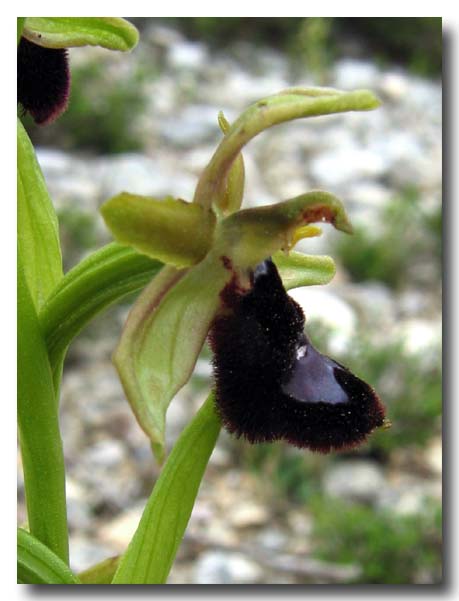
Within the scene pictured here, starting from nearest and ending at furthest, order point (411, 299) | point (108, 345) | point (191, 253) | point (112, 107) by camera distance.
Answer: point (191, 253), point (108, 345), point (411, 299), point (112, 107)

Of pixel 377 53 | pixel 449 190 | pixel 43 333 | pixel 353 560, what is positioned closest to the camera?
pixel 43 333

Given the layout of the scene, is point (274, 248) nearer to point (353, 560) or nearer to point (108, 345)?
point (353, 560)

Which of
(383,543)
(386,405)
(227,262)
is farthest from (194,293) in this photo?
(386,405)

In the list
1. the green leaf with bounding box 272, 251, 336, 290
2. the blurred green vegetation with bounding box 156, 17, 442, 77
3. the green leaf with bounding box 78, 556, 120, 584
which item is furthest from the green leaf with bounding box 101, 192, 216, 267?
the blurred green vegetation with bounding box 156, 17, 442, 77

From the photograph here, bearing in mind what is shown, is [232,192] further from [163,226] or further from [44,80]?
[44,80]

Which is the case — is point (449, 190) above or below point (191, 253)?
above

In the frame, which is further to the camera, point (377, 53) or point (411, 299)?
A: point (411, 299)

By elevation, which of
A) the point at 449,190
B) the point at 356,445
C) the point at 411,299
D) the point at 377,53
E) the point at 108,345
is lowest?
the point at 356,445
